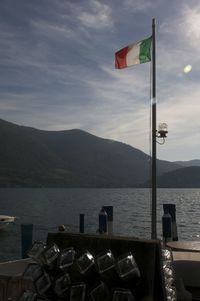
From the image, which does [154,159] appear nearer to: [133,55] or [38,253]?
[133,55]

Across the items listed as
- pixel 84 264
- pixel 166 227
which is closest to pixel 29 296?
pixel 84 264

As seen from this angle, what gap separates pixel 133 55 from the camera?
56.4ft

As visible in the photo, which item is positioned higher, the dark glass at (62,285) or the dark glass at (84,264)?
the dark glass at (84,264)

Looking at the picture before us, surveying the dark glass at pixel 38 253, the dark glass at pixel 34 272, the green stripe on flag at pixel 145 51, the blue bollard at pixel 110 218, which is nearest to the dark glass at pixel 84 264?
the dark glass at pixel 38 253

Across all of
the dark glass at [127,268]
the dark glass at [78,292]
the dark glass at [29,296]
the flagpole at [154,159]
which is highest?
the flagpole at [154,159]

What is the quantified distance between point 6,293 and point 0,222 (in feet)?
170

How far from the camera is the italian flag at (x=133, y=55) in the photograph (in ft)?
54.9

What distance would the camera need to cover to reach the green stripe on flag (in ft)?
54.4

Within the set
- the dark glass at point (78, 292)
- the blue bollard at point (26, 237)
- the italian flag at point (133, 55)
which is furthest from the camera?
the blue bollard at point (26, 237)

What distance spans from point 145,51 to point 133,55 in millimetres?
632

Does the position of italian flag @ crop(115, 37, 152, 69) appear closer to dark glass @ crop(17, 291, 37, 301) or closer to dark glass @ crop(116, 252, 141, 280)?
dark glass @ crop(17, 291, 37, 301)

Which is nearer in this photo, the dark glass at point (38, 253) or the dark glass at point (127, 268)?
the dark glass at point (127, 268)

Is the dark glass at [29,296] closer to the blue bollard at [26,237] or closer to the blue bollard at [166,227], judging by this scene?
the blue bollard at [26,237]

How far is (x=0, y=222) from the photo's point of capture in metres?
56.3
